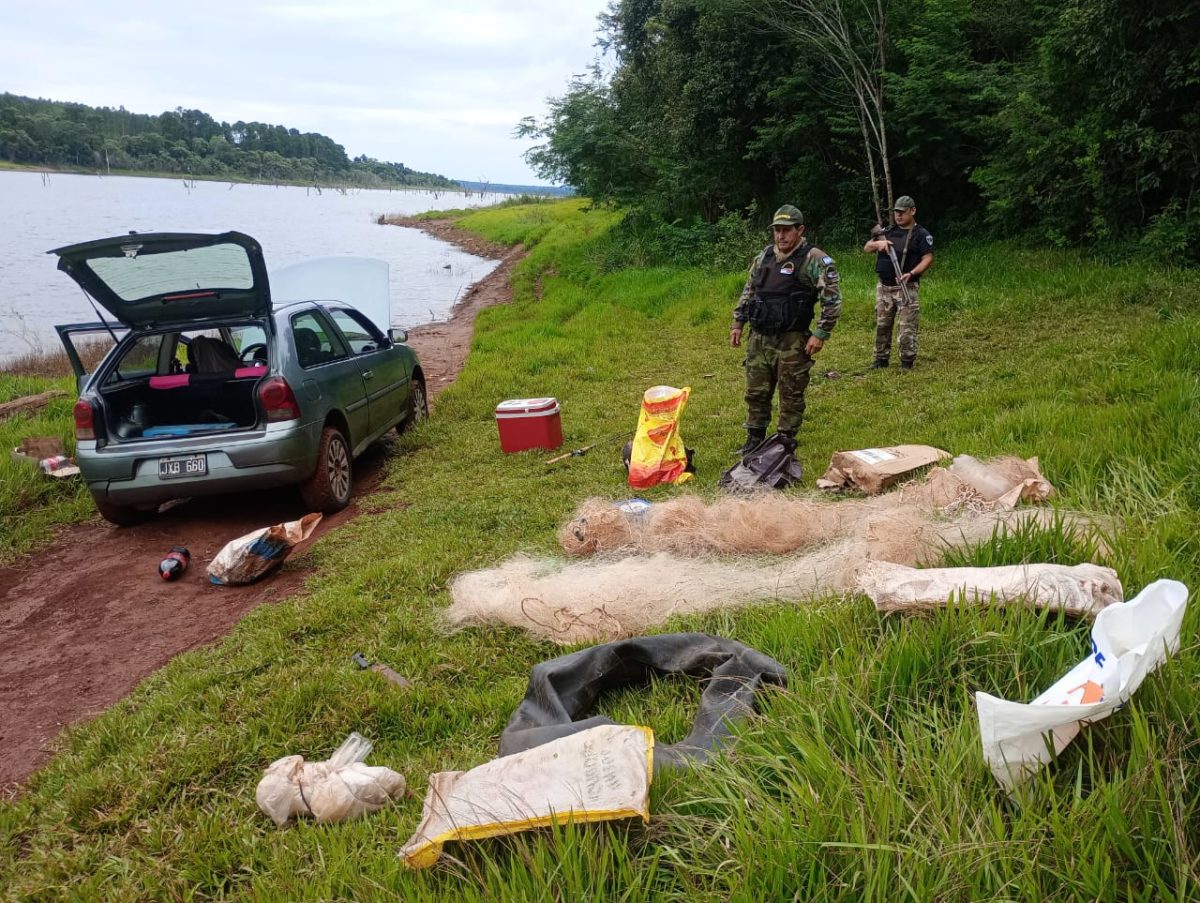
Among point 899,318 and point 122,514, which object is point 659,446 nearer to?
point 122,514

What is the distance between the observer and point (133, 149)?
9769cm

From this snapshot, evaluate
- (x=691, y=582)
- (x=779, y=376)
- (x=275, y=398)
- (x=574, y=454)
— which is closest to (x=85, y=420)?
(x=275, y=398)

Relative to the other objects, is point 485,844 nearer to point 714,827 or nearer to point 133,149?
point 714,827

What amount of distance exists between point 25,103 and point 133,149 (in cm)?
3217

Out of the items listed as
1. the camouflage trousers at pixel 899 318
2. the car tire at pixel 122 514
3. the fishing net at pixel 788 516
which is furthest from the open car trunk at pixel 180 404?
the camouflage trousers at pixel 899 318

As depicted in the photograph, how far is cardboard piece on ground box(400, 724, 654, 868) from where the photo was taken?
5.69ft

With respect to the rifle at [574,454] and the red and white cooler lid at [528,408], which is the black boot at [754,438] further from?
the red and white cooler lid at [528,408]

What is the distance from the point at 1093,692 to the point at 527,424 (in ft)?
18.6

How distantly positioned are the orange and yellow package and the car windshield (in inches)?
129

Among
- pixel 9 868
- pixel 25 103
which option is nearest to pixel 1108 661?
pixel 9 868

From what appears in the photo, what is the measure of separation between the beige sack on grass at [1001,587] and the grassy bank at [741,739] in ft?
0.26

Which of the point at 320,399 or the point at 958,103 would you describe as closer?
the point at 320,399

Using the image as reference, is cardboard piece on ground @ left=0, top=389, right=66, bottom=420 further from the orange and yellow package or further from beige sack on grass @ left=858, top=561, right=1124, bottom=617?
beige sack on grass @ left=858, top=561, right=1124, bottom=617

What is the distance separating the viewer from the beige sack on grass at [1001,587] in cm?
218
